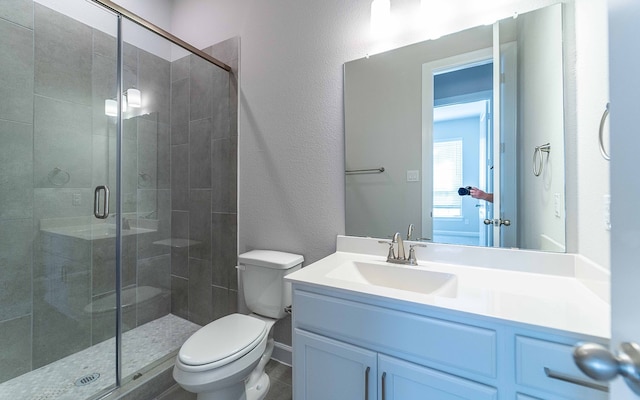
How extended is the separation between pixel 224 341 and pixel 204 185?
1.28 m

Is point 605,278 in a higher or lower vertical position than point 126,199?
lower

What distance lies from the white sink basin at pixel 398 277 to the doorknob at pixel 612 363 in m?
0.66

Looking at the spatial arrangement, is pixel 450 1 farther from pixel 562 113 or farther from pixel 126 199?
pixel 126 199

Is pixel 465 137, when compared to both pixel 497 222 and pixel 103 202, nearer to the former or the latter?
pixel 497 222

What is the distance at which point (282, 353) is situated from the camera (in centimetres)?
A: 179

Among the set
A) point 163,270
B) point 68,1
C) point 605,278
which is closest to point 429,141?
point 605,278

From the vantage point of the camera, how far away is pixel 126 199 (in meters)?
1.92

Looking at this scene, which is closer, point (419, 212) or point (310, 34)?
A: point (419, 212)

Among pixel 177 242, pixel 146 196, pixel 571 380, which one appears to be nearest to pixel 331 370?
pixel 571 380

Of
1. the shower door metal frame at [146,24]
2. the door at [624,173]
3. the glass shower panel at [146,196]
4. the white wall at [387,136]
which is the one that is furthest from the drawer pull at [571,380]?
the shower door metal frame at [146,24]

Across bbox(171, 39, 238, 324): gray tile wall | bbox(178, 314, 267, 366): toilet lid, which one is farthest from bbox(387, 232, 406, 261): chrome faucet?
bbox(171, 39, 238, 324): gray tile wall

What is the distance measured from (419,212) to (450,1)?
1.03 meters

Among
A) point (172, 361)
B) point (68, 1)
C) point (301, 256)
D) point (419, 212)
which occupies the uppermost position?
point (68, 1)

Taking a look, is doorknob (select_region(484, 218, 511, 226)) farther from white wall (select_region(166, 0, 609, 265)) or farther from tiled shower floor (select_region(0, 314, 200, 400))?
tiled shower floor (select_region(0, 314, 200, 400))
